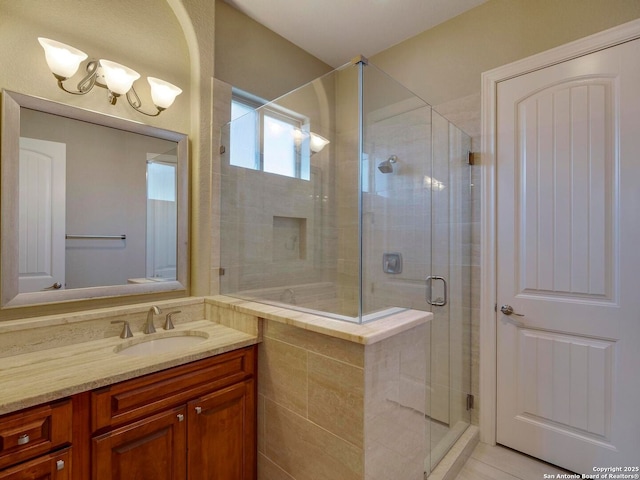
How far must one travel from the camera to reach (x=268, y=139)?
2367 mm

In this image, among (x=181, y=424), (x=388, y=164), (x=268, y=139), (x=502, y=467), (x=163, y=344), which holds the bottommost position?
(x=502, y=467)

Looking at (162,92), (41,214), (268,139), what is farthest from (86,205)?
(268,139)

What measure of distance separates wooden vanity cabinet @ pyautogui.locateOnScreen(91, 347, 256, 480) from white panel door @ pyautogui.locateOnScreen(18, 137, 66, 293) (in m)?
0.73

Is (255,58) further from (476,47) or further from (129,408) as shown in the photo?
(129,408)

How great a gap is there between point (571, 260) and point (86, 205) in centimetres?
266

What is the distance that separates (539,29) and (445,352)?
209 cm

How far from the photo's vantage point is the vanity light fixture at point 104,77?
1445 millimetres

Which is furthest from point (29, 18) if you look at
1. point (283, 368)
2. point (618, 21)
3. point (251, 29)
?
point (618, 21)

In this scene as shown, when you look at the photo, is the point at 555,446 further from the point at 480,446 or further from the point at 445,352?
the point at 445,352

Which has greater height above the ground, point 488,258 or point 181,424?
point 488,258

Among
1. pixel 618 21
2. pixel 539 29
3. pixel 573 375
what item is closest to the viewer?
pixel 618 21

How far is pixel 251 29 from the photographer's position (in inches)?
94.1

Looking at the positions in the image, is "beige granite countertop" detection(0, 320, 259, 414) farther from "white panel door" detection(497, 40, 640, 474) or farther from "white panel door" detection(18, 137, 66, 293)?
"white panel door" detection(497, 40, 640, 474)

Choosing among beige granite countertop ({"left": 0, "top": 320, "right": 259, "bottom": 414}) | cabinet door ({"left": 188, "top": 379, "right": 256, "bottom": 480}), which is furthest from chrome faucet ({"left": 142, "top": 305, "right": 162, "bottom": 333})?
cabinet door ({"left": 188, "top": 379, "right": 256, "bottom": 480})
